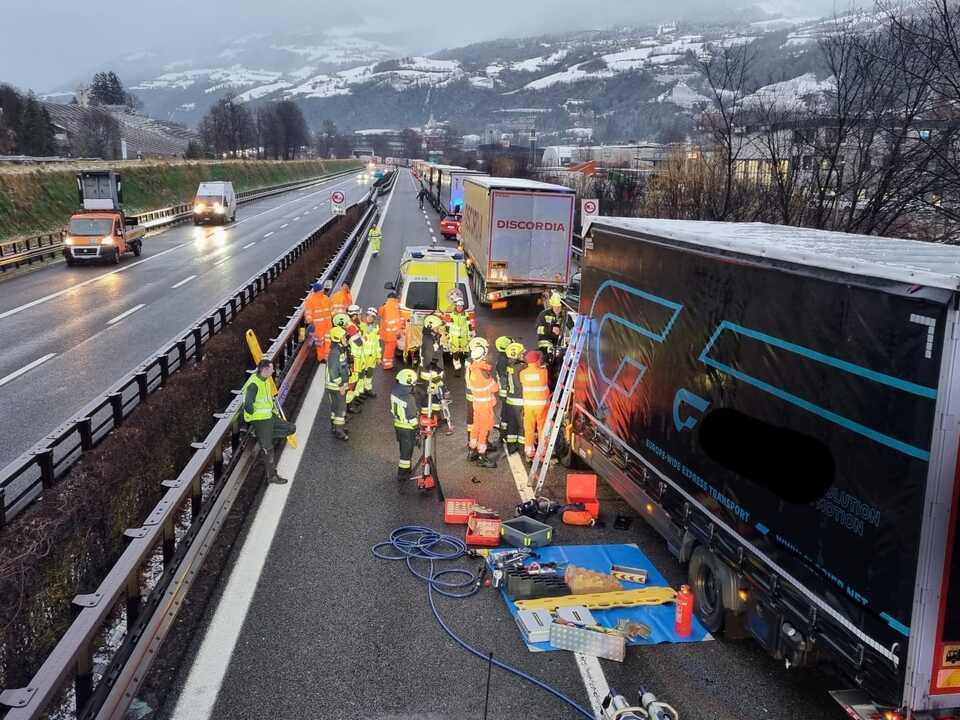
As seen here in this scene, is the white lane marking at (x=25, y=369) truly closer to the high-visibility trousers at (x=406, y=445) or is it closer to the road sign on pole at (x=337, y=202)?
the high-visibility trousers at (x=406, y=445)

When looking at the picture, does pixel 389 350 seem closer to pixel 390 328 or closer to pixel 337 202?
pixel 390 328

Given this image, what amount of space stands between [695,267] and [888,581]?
3.37m

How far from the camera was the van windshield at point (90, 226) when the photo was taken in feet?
110

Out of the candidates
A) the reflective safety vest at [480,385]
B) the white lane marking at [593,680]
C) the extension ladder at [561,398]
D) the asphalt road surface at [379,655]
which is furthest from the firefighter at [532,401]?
the white lane marking at [593,680]

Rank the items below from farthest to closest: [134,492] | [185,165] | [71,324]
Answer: [185,165]
[71,324]
[134,492]

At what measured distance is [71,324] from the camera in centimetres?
2181

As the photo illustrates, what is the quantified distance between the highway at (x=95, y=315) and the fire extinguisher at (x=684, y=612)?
9.39 m

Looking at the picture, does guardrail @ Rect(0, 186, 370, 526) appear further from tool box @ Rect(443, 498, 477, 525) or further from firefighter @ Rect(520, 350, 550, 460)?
firefighter @ Rect(520, 350, 550, 460)

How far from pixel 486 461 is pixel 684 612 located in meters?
4.72

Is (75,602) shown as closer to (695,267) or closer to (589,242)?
(695,267)

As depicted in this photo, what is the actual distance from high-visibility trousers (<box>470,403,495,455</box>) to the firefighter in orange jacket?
19.5 ft

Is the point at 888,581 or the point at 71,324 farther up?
the point at 888,581

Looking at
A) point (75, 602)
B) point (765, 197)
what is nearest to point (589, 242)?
point (75, 602)

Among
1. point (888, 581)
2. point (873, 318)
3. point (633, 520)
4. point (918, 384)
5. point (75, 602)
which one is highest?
point (873, 318)
